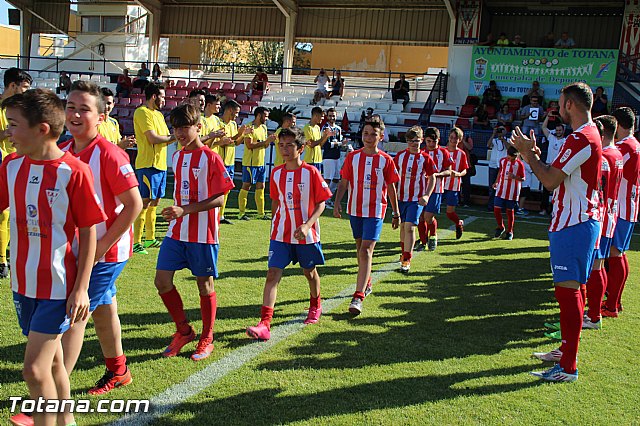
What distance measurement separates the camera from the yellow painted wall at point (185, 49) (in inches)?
1555

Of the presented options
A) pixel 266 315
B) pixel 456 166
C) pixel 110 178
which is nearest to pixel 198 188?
pixel 266 315

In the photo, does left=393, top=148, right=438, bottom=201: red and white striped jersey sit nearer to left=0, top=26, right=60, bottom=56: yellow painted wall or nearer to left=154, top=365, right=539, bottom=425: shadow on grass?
left=154, top=365, right=539, bottom=425: shadow on grass

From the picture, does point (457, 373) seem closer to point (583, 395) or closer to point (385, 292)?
point (583, 395)

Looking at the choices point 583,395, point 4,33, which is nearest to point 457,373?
point 583,395

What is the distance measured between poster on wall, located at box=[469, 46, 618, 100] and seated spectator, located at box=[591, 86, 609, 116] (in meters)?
1.29

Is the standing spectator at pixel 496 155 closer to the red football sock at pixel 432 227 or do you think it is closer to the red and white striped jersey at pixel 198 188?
the red football sock at pixel 432 227

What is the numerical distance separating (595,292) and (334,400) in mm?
3106

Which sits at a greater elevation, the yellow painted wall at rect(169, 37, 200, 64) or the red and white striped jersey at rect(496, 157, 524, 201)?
the yellow painted wall at rect(169, 37, 200, 64)

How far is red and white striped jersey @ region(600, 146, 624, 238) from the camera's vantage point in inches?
202

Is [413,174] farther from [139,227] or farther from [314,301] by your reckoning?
[139,227]

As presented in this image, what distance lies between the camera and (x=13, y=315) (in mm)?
5348

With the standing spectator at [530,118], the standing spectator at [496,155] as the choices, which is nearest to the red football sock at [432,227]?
the standing spectator at [496,155]

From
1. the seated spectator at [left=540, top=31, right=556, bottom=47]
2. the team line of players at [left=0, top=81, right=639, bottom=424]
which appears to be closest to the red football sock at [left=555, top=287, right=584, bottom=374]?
the team line of players at [left=0, top=81, right=639, bottom=424]
